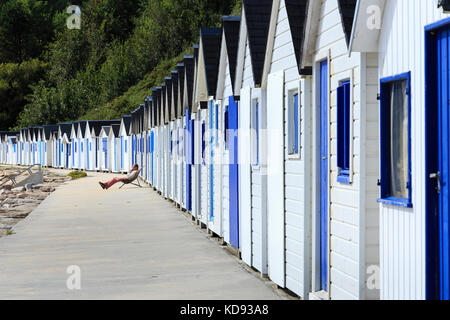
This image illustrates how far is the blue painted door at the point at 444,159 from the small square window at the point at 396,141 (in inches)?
17.9

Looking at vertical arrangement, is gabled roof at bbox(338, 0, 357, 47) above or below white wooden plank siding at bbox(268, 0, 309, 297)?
above

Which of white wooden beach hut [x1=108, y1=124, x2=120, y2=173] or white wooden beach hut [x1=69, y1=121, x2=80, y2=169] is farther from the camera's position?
white wooden beach hut [x1=69, y1=121, x2=80, y2=169]

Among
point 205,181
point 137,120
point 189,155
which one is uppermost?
point 137,120

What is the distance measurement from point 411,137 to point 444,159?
0.55 m

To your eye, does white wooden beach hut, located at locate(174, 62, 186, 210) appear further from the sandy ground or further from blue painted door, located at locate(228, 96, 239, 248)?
blue painted door, located at locate(228, 96, 239, 248)

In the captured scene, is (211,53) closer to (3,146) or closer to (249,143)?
(249,143)

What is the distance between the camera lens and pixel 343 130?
7.73m

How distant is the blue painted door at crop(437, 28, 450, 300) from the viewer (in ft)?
18.3

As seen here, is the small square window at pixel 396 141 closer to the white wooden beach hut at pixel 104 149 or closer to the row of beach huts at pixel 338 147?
the row of beach huts at pixel 338 147

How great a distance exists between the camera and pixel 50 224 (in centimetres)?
1858

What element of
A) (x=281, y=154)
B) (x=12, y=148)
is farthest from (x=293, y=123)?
(x=12, y=148)

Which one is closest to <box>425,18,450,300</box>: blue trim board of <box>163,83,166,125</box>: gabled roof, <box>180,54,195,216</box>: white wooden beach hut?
<box>180,54,195,216</box>: white wooden beach hut

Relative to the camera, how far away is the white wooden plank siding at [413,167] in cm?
591

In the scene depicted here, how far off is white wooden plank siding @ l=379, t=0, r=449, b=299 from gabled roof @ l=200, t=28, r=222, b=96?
10.8 meters
